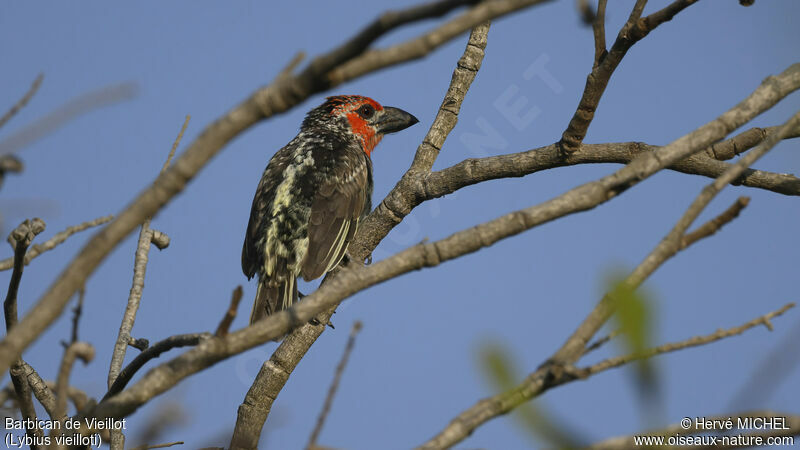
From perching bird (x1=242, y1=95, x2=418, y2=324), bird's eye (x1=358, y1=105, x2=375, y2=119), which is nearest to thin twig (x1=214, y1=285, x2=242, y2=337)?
perching bird (x1=242, y1=95, x2=418, y2=324)

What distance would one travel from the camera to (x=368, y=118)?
771 centimetres

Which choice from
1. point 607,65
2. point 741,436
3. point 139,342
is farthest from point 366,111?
point 741,436

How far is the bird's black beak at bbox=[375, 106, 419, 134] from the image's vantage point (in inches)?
305

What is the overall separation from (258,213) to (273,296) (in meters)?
0.83

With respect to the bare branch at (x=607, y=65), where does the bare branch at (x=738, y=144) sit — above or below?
below

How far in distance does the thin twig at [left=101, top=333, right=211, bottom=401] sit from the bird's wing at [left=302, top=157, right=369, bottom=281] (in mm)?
3123

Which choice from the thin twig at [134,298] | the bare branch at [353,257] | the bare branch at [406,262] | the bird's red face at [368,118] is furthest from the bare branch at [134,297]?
the bird's red face at [368,118]

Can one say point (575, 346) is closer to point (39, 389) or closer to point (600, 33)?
point (600, 33)

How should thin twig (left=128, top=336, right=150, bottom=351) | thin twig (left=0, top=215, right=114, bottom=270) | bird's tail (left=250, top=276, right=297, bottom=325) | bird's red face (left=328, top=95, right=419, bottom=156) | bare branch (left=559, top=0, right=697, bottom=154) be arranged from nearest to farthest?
1. thin twig (left=0, top=215, right=114, bottom=270)
2. bare branch (left=559, top=0, right=697, bottom=154)
3. thin twig (left=128, top=336, right=150, bottom=351)
4. bird's tail (left=250, top=276, right=297, bottom=325)
5. bird's red face (left=328, top=95, right=419, bottom=156)

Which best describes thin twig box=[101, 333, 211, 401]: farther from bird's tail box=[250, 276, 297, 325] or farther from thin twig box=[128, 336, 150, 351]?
bird's tail box=[250, 276, 297, 325]

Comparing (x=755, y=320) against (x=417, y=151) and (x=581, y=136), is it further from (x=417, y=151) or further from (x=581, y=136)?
(x=417, y=151)

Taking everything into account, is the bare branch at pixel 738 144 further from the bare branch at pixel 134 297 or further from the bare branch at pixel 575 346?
the bare branch at pixel 134 297

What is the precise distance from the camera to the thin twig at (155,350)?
2.21 meters

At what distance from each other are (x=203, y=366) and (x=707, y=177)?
10.5 feet
